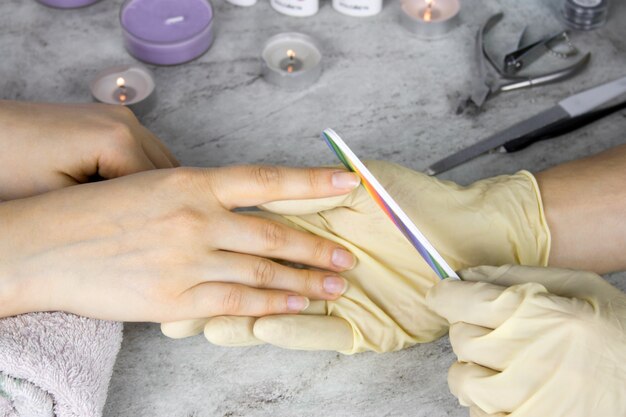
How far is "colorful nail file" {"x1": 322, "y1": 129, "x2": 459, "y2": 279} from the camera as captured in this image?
89 cm

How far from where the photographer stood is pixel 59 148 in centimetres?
109

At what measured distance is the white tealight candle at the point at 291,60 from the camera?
1386mm

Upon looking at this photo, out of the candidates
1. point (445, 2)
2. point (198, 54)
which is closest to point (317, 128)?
point (198, 54)

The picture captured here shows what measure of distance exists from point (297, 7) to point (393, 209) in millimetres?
756

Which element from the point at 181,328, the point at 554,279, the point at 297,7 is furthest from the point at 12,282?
the point at 297,7

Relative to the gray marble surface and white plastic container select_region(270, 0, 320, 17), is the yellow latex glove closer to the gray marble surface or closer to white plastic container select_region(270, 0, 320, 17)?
the gray marble surface

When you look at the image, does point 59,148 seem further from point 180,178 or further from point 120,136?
point 180,178

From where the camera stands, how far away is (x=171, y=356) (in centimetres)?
105

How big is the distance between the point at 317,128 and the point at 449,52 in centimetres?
34

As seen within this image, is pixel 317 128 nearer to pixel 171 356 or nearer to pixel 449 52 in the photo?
pixel 449 52

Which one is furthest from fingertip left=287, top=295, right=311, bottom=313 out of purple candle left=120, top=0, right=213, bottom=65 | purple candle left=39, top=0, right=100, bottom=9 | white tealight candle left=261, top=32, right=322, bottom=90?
purple candle left=39, top=0, right=100, bottom=9

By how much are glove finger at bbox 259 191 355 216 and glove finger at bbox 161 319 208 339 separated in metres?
0.19

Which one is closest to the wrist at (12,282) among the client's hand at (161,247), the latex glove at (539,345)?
the client's hand at (161,247)

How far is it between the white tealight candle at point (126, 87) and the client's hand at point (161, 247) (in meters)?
0.36
